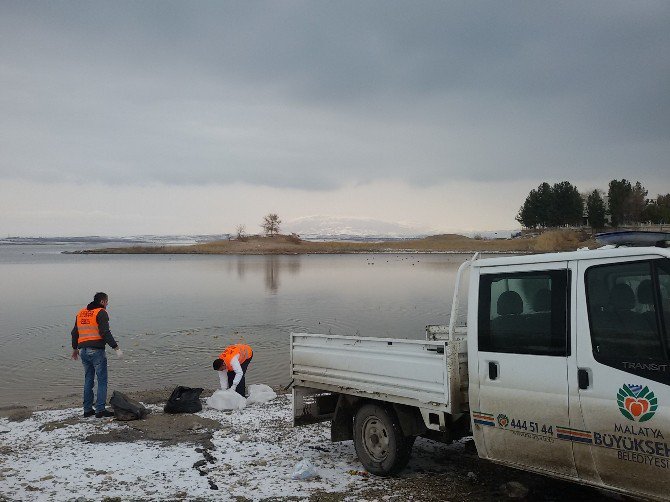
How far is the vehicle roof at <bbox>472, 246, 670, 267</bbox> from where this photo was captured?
4798 millimetres

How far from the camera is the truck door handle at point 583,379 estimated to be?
499cm

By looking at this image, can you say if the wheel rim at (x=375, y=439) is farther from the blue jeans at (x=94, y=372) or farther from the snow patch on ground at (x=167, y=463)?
the blue jeans at (x=94, y=372)

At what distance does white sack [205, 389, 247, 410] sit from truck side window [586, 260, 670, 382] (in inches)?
255

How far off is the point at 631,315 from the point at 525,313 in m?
0.92

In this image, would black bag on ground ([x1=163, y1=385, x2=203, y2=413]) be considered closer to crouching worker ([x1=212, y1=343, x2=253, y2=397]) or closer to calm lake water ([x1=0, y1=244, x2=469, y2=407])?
crouching worker ([x1=212, y1=343, x2=253, y2=397])

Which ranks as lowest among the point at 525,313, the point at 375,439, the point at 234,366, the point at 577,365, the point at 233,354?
the point at 375,439

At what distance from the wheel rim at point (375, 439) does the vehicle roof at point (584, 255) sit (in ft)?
7.03

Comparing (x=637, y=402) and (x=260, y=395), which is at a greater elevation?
(x=637, y=402)

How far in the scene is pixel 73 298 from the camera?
33094 mm

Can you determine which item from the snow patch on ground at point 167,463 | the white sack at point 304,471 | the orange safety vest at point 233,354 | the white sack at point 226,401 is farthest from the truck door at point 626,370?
the orange safety vest at point 233,354

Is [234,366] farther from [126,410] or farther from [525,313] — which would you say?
[525,313]

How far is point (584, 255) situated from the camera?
5223mm

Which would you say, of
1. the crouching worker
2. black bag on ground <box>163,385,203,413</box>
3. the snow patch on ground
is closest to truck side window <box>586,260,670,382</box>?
the snow patch on ground

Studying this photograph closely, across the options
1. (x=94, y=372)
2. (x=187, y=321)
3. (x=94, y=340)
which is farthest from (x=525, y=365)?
(x=187, y=321)
